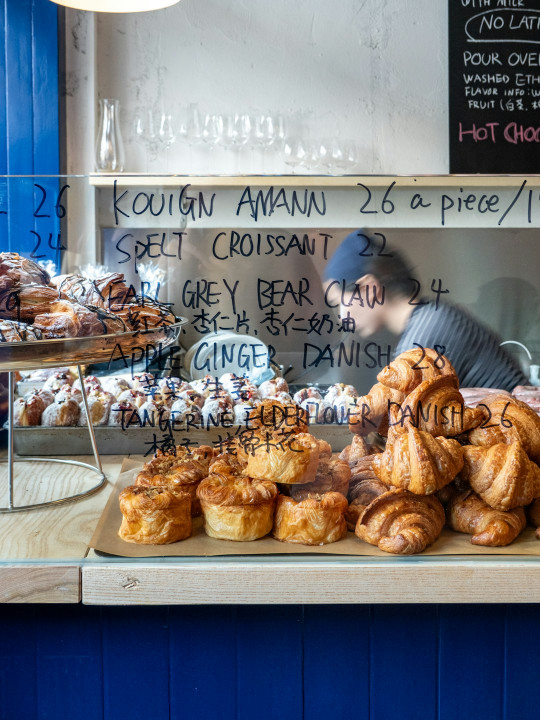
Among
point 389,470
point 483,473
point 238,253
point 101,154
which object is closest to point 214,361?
point 238,253

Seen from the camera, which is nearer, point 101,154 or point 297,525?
→ point 297,525

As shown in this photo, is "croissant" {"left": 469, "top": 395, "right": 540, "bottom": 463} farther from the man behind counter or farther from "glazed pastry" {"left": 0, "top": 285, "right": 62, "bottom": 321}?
"glazed pastry" {"left": 0, "top": 285, "right": 62, "bottom": 321}

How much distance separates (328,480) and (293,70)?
2405 millimetres

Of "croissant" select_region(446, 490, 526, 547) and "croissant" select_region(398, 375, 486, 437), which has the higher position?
"croissant" select_region(398, 375, 486, 437)

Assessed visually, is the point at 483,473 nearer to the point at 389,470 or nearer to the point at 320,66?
the point at 389,470

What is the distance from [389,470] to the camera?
93 cm

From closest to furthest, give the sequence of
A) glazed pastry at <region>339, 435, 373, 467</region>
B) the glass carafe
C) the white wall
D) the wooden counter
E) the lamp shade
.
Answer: the wooden counter
glazed pastry at <region>339, 435, 373, 467</region>
the lamp shade
the glass carafe
the white wall

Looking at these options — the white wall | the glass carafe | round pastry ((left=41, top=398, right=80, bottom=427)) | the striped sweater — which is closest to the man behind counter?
the striped sweater

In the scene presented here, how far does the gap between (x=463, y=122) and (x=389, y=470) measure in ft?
7.92

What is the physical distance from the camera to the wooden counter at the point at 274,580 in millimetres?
900

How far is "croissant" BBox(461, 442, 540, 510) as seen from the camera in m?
0.92

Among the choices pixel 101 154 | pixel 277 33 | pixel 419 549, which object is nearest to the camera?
pixel 419 549

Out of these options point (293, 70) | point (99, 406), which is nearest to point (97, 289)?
point (99, 406)

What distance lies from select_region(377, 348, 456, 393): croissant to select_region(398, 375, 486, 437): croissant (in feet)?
0.05
